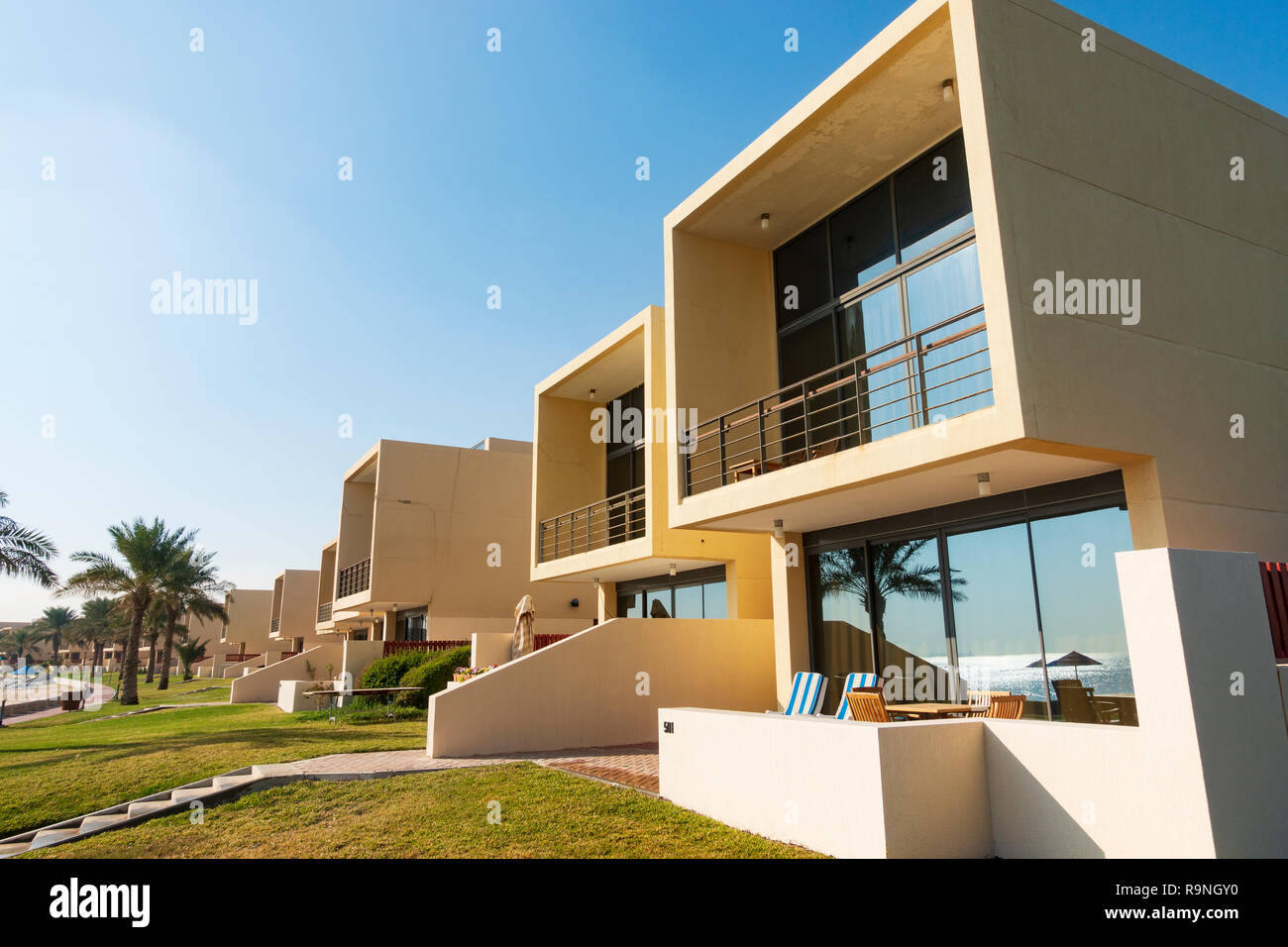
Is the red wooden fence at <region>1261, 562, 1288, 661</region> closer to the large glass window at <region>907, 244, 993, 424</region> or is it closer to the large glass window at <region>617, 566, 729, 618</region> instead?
the large glass window at <region>907, 244, 993, 424</region>

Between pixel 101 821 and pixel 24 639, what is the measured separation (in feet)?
351

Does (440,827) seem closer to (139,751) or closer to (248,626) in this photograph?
(139,751)

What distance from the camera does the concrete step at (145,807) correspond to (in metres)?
8.84

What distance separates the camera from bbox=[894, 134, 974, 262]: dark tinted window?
10719 mm

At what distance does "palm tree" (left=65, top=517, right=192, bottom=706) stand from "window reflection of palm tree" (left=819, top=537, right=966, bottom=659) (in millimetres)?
30572

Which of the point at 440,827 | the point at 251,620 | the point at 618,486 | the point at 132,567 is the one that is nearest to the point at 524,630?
the point at 618,486

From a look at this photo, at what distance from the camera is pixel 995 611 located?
945 centimetres

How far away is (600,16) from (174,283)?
8.20 meters

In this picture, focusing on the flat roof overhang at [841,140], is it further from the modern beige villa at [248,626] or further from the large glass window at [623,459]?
the modern beige villa at [248,626]

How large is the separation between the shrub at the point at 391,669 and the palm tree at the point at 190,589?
17.7 metres

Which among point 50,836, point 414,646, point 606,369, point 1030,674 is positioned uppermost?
point 606,369

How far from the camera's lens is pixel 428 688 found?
20.3 meters

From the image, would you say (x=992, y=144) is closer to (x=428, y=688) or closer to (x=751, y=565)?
(x=751, y=565)

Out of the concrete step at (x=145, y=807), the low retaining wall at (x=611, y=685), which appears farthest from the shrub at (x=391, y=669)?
the concrete step at (x=145, y=807)
